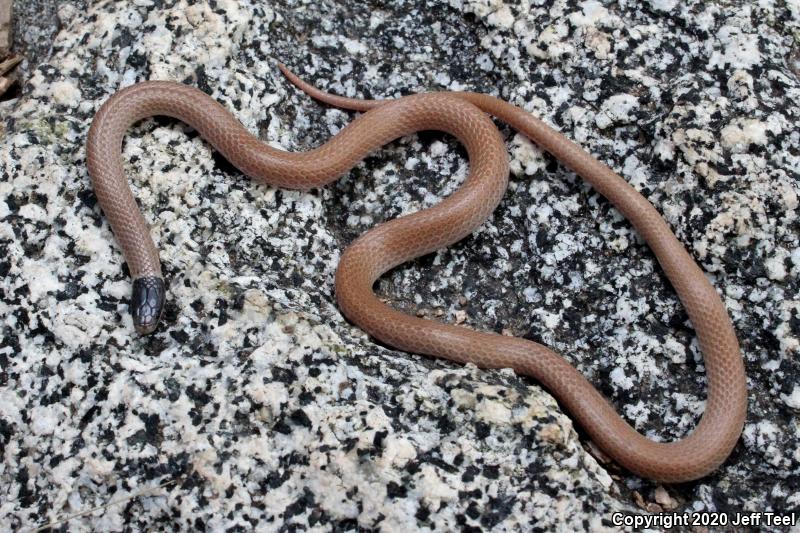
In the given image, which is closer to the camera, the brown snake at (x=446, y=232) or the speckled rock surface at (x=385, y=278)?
the speckled rock surface at (x=385, y=278)

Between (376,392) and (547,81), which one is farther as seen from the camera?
(547,81)

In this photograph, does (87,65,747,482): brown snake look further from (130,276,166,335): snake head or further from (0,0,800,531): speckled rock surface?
(0,0,800,531): speckled rock surface

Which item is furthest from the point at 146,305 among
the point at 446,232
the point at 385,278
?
the point at 446,232

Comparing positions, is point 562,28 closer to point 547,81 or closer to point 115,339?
point 547,81

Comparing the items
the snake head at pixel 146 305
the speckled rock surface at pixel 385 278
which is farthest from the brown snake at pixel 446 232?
the speckled rock surface at pixel 385 278

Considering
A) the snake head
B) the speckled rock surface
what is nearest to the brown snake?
the snake head

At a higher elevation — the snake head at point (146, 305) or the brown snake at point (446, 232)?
the brown snake at point (446, 232)

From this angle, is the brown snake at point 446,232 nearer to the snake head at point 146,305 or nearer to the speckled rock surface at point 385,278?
the snake head at point 146,305

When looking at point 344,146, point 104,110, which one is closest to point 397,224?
point 344,146
